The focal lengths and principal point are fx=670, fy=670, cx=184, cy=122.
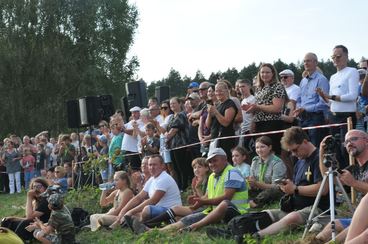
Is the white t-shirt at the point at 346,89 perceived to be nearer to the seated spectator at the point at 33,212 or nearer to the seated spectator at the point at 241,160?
the seated spectator at the point at 241,160

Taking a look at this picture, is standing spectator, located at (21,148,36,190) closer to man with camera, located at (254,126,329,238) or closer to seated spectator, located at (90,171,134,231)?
seated spectator, located at (90,171,134,231)

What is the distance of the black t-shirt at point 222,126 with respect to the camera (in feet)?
34.3

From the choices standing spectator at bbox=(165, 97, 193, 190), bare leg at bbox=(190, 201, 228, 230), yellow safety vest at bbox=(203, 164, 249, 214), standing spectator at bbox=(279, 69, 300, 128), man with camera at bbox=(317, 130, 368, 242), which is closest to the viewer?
man with camera at bbox=(317, 130, 368, 242)

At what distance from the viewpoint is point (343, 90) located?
31.0ft

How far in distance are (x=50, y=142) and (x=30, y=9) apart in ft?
54.3

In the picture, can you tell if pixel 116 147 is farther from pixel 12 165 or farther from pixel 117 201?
pixel 12 165

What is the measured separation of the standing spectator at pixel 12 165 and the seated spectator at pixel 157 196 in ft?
41.2

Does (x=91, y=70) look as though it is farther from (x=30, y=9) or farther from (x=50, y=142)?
(x=50, y=142)

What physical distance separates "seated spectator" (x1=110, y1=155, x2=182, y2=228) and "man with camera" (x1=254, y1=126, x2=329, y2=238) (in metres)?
2.79

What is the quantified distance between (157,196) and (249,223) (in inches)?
110

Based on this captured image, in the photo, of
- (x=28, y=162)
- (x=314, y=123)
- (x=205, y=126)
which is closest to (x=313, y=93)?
(x=314, y=123)

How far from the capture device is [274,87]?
32.1 feet

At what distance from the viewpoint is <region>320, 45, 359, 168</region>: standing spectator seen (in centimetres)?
933

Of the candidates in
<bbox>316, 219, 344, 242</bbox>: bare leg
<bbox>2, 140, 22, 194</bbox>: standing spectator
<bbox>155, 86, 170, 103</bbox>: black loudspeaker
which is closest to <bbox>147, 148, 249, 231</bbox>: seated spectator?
<bbox>316, 219, 344, 242</bbox>: bare leg
